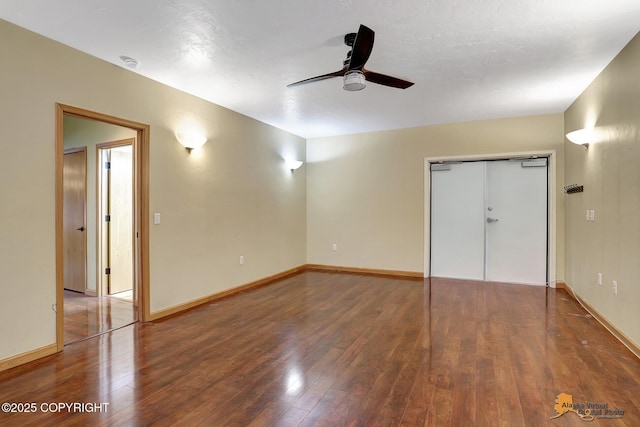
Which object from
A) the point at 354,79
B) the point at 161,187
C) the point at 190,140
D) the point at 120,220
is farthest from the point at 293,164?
the point at 354,79

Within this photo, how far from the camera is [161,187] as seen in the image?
3607 mm

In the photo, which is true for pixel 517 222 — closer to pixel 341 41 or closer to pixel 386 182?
pixel 386 182

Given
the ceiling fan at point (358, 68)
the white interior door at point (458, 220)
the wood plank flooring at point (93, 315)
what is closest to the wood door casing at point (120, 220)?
the wood plank flooring at point (93, 315)

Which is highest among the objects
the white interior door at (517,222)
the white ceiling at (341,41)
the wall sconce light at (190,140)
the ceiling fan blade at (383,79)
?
the white ceiling at (341,41)

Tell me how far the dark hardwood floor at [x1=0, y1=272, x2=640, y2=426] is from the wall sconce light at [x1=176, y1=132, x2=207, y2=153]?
191cm

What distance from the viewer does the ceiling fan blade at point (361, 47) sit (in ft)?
6.87

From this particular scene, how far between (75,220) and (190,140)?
234 centimetres

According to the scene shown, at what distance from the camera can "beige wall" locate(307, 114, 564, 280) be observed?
16.1ft

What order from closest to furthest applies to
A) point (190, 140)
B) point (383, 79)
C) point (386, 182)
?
1. point (383, 79)
2. point (190, 140)
3. point (386, 182)

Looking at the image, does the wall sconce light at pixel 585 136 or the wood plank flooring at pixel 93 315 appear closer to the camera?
the wood plank flooring at pixel 93 315

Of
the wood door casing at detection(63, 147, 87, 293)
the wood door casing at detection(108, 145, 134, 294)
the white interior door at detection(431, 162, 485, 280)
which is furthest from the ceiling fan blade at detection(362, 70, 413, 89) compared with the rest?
the wood door casing at detection(63, 147, 87, 293)

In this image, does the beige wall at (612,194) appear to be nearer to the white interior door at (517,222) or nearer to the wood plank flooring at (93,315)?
the white interior door at (517,222)

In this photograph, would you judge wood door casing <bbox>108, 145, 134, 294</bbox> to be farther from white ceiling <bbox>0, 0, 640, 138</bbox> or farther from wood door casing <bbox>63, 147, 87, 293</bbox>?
white ceiling <bbox>0, 0, 640, 138</bbox>

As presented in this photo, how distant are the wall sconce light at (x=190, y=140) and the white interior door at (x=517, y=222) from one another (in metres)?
4.27
